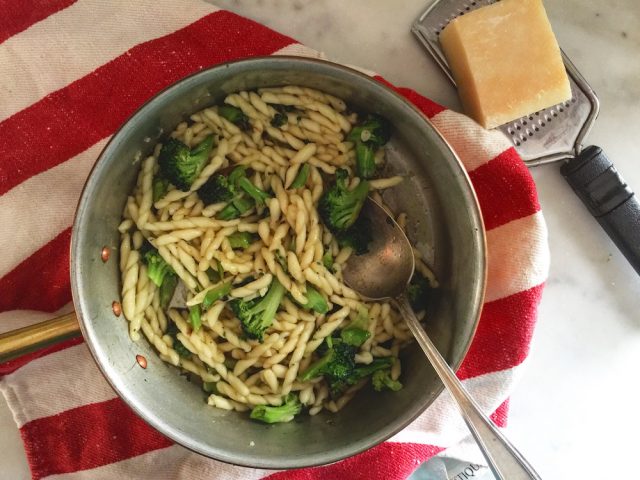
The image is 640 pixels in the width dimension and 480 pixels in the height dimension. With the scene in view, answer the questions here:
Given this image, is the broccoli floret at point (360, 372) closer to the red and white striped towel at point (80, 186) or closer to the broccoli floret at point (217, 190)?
the red and white striped towel at point (80, 186)

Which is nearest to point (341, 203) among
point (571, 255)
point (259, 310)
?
point (259, 310)

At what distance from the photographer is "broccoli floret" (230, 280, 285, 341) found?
1634mm

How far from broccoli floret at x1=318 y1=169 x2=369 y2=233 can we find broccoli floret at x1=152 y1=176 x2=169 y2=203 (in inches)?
15.0

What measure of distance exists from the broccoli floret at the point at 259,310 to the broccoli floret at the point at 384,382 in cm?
30

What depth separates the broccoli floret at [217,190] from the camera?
163 cm

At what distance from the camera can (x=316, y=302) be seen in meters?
1.65

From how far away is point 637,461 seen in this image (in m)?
1.98

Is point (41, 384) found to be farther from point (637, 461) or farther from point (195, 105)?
point (637, 461)

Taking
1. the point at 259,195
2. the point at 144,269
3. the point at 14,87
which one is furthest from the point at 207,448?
the point at 14,87

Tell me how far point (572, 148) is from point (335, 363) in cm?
86

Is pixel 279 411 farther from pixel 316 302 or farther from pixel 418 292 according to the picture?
pixel 418 292

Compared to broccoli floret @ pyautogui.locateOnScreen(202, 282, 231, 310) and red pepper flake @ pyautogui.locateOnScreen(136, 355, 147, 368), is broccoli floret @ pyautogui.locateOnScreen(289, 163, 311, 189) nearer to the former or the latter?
broccoli floret @ pyautogui.locateOnScreen(202, 282, 231, 310)

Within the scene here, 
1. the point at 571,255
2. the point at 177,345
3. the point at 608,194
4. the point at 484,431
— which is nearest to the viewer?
the point at 484,431

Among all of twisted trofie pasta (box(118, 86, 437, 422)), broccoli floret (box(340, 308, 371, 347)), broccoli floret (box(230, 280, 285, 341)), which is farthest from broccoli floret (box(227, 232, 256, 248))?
broccoli floret (box(340, 308, 371, 347))
